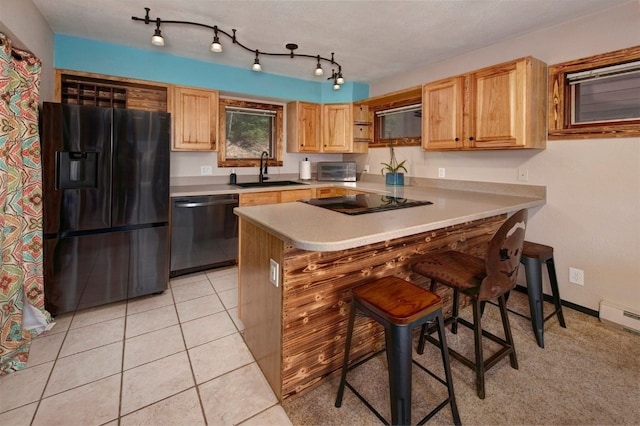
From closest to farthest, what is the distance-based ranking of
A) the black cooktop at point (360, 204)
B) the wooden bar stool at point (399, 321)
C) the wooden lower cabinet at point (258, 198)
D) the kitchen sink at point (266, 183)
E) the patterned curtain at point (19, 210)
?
1. the wooden bar stool at point (399, 321)
2. the patterned curtain at point (19, 210)
3. the black cooktop at point (360, 204)
4. the wooden lower cabinet at point (258, 198)
5. the kitchen sink at point (266, 183)

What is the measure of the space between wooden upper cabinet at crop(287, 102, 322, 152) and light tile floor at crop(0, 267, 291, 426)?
96.9 inches

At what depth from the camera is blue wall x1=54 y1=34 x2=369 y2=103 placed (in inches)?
112

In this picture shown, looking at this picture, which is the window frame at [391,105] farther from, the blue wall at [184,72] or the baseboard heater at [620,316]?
the baseboard heater at [620,316]

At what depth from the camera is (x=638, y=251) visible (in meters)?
2.20

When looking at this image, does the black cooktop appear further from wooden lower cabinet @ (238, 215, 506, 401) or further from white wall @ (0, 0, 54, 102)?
white wall @ (0, 0, 54, 102)

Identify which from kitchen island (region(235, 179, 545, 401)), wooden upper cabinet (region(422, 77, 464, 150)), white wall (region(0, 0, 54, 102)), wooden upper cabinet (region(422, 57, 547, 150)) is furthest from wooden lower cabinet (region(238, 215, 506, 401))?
white wall (region(0, 0, 54, 102))

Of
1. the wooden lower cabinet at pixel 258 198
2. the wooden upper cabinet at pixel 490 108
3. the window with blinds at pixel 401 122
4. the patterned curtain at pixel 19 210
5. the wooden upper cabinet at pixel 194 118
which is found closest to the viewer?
the patterned curtain at pixel 19 210

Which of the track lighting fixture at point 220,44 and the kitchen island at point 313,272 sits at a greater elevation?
the track lighting fixture at point 220,44

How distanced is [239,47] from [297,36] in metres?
0.66

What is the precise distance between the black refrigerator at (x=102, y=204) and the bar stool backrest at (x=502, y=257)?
2.54 metres

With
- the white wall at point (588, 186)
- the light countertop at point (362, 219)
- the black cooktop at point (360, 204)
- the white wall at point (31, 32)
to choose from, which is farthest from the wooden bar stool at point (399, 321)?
the white wall at point (31, 32)

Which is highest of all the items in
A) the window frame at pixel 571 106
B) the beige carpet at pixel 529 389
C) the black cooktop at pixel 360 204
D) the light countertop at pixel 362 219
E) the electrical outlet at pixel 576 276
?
the window frame at pixel 571 106

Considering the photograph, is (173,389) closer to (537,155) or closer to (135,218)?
(135,218)

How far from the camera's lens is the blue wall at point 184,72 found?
9.35 feet
